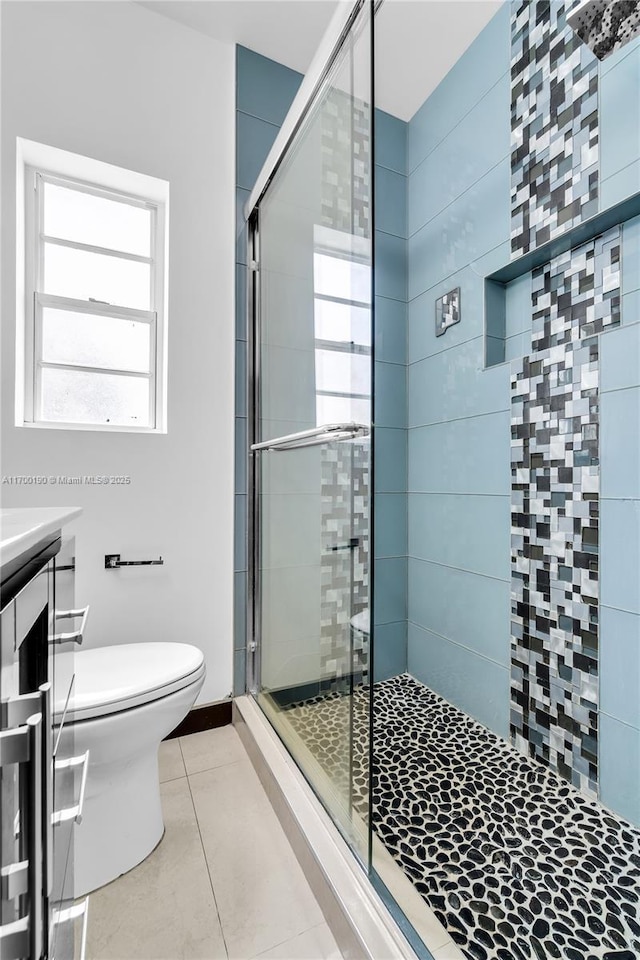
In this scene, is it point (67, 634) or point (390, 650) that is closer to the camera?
point (67, 634)

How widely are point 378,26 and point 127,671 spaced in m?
2.49

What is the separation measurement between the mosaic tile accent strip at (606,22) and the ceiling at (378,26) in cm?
80

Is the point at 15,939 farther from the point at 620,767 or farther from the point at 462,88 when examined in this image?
the point at 462,88

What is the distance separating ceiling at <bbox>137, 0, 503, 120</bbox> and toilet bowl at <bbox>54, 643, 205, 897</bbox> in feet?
7.27

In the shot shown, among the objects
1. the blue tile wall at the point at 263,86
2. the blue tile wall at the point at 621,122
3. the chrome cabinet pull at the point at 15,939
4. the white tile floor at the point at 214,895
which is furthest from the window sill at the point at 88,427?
the blue tile wall at the point at 621,122

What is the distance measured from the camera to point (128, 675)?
1.18 meters

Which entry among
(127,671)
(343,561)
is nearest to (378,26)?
(343,561)

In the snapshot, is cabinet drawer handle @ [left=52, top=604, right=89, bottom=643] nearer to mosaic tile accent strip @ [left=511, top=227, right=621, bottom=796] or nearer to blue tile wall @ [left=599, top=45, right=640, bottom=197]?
mosaic tile accent strip @ [left=511, top=227, right=621, bottom=796]

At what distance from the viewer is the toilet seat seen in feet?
3.44

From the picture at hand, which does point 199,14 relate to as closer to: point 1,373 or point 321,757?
point 1,373

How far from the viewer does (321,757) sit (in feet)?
3.96

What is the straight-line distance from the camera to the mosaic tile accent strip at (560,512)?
4.63 ft

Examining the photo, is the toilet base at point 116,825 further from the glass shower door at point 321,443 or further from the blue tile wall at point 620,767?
the blue tile wall at point 620,767

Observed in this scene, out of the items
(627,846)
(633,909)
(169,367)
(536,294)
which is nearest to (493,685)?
(627,846)
